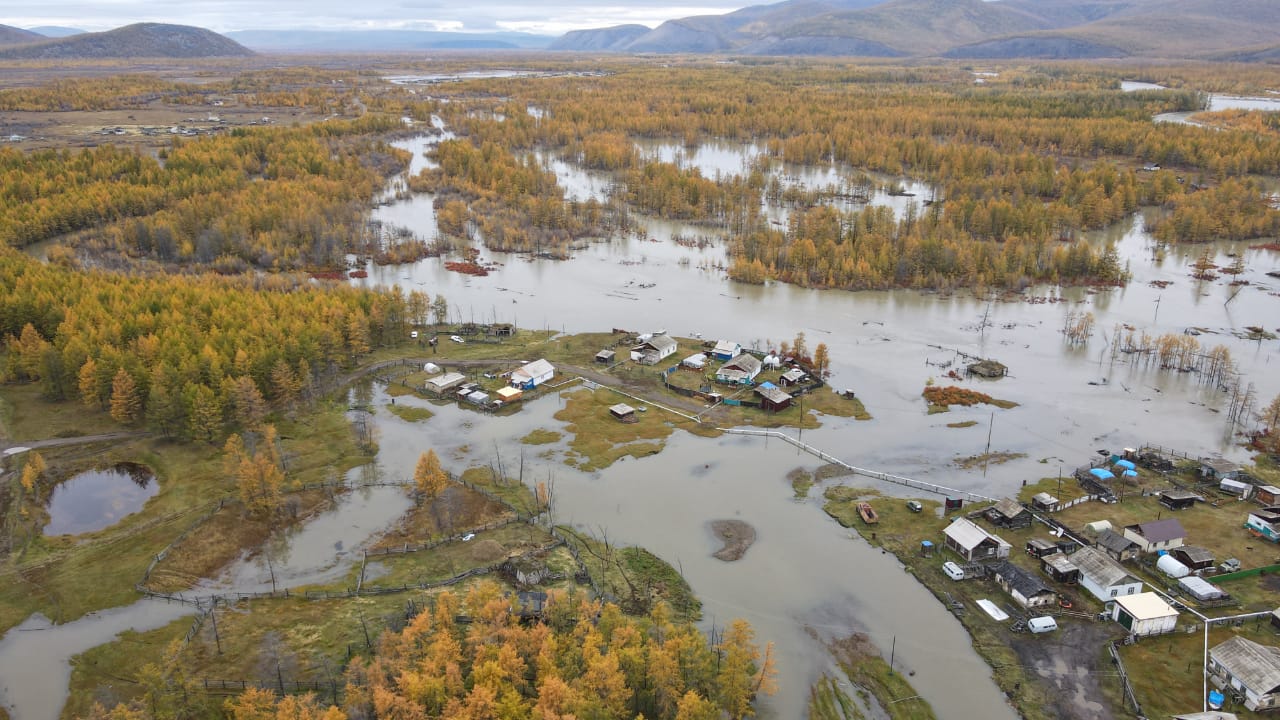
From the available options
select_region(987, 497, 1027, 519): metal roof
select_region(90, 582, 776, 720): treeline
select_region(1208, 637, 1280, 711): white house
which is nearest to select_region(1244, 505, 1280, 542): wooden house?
select_region(1208, 637, 1280, 711): white house

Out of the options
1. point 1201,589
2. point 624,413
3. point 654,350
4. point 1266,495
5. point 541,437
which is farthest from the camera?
point 654,350

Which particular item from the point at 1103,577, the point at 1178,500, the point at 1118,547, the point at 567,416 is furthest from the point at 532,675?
the point at 1178,500

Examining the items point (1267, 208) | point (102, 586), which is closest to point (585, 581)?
point (102, 586)

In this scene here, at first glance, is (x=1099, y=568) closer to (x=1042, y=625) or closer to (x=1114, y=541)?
(x=1114, y=541)

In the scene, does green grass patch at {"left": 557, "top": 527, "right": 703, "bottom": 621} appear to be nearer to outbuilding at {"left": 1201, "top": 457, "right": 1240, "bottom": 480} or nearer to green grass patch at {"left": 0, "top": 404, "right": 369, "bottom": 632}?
green grass patch at {"left": 0, "top": 404, "right": 369, "bottom": 632}

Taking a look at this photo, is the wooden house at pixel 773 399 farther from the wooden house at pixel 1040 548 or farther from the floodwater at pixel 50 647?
the floodwater at pixel 50 647

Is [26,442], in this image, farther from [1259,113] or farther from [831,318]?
[1259,113]

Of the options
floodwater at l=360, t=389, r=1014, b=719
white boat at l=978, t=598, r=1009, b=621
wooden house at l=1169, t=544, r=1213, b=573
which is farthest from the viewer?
wooden house at l=1169, t=544, r=1213, b=573
